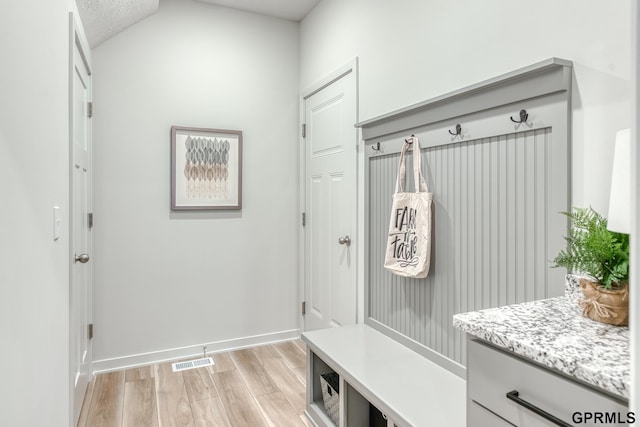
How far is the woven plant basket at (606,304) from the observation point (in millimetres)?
956

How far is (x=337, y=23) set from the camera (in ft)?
8.89

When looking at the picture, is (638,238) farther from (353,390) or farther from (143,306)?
(143,306)

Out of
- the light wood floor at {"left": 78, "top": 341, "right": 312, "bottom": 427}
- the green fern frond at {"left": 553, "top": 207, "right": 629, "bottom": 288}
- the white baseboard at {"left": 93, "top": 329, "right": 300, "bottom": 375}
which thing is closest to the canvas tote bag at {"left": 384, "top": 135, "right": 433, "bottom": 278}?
the green fern frond at {"left": 553, "top": 207, "right": 629, "bottom": 288}

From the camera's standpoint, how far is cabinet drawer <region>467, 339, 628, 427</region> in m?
0.77

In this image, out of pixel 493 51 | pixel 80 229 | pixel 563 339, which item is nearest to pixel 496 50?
pixel 493 51

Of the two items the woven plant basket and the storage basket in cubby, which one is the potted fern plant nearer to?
the woven plant basket

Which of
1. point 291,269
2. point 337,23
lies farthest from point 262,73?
point 291,269

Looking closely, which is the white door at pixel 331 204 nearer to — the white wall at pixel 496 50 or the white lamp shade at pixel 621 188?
the white wall at pixel 496 50

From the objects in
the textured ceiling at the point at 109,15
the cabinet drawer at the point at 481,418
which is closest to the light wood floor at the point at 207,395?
the cabinet drawer at the point at 481,418

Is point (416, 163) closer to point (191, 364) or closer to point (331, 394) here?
point (331, 394)

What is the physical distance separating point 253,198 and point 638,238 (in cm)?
273
